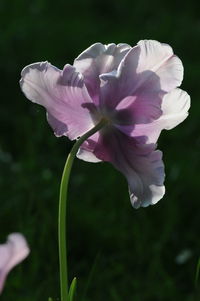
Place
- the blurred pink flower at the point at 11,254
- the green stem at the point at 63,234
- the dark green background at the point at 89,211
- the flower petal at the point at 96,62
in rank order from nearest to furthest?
the blurred pink flower at the point at 11,254
the green stem at the point at 63,234
the flower petal at the point at 96,62
the dark green background at the point at 89,211

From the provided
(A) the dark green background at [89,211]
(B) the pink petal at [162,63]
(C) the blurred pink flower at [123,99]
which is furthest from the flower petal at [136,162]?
(A) the dark green background at [89,211]

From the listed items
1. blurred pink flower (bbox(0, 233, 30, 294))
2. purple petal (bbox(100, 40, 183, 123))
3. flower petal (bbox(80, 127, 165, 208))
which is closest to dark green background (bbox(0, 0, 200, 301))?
flower petal (bbox(80, 127, 165, 208))

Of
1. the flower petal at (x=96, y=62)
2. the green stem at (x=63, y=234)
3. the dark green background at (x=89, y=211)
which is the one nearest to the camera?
the green stem at (x=63, y=234)

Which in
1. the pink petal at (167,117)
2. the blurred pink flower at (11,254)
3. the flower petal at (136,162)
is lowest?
the flower petal at (136,162)

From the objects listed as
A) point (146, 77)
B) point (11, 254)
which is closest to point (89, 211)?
point (146, 77)

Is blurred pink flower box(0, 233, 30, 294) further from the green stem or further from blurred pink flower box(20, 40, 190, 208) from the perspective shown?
blurred pink flower box(20, 40, 190, 208)

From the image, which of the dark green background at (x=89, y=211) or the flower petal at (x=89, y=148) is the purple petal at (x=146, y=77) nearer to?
the flower petal at (x=89, y=148)

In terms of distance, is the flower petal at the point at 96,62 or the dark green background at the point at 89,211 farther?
the dark green background at the point at 89,211
